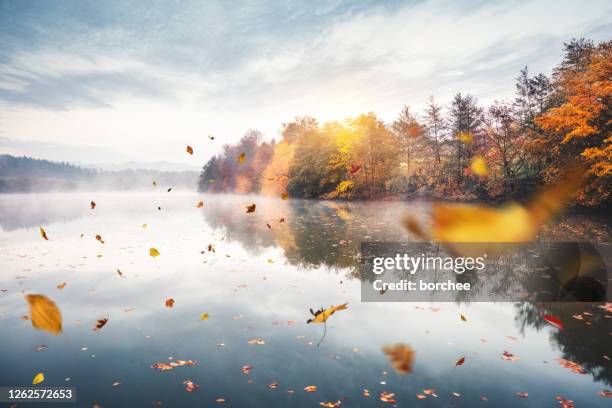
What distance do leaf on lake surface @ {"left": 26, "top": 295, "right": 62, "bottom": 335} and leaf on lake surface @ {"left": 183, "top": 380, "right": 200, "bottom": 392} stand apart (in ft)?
12.4

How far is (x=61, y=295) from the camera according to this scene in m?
8.87

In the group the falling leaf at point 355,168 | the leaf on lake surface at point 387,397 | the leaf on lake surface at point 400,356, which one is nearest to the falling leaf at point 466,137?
the falling leaf at point 355,168

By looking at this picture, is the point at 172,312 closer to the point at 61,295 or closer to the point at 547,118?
the point at 61,295

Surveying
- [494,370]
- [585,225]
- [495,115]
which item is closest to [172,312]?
[494,370]

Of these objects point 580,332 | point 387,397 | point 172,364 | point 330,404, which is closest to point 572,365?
point 580,332

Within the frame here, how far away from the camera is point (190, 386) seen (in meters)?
4.78

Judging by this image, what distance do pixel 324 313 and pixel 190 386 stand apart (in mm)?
3287

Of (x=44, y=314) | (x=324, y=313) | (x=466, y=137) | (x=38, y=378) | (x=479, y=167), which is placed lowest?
(x=44, y=314)

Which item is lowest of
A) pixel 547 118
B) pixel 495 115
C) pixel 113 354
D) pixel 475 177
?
pixel 113 354

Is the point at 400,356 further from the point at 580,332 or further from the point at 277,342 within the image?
the point at 580,332

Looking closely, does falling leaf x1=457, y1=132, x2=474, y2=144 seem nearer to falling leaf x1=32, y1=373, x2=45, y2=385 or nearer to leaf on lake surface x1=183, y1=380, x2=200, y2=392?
leaf on lake surface x1=183, y1=380, x2=200, y2=392

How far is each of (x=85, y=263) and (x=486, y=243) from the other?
17003 mm

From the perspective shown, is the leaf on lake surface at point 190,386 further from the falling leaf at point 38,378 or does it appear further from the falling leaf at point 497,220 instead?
the falling leaf at point 497,220

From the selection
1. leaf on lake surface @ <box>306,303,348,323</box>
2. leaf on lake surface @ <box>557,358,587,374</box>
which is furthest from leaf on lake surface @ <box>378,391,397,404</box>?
leaf on lake surface @ <box>557,358,587,374</box>
